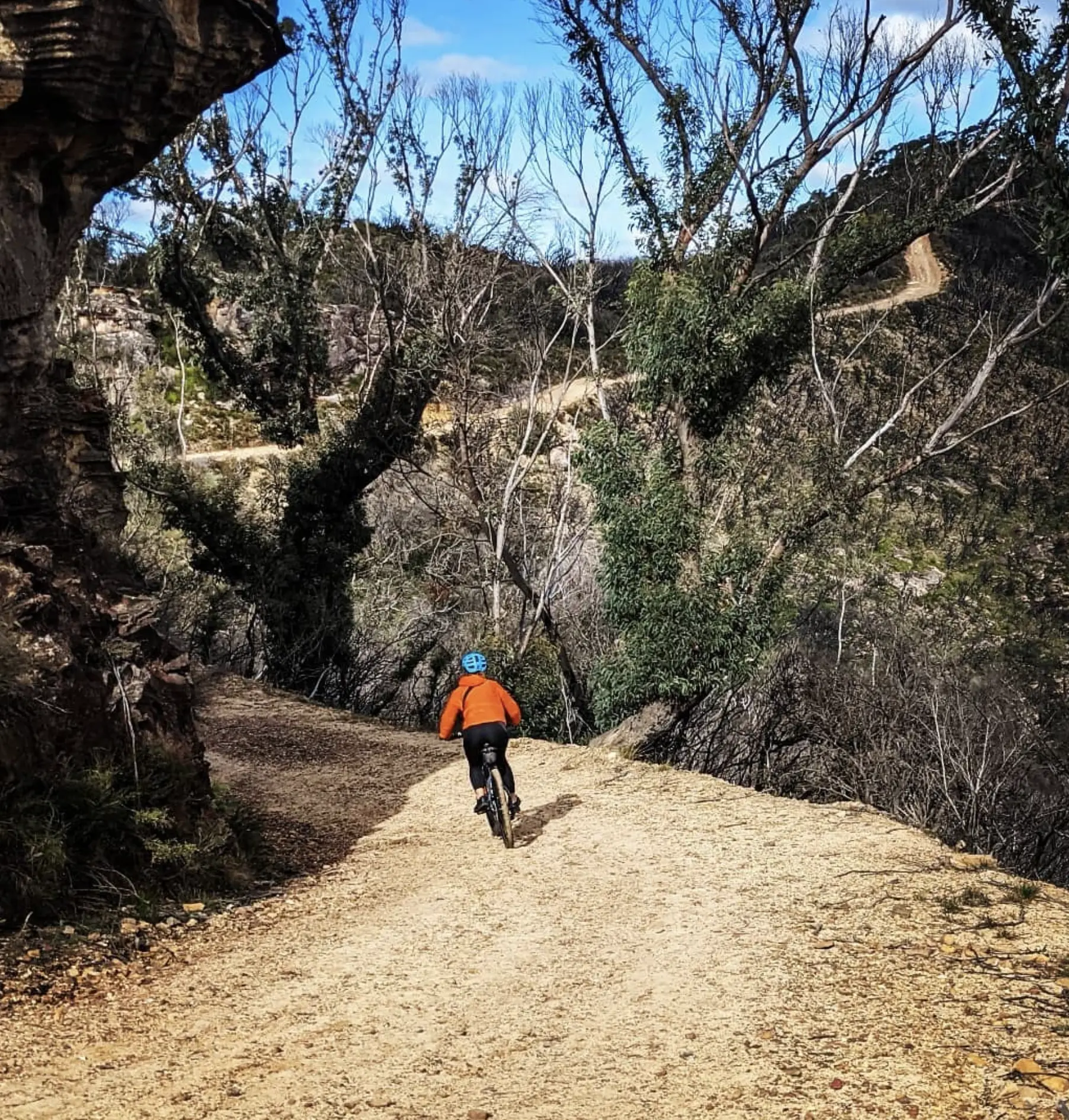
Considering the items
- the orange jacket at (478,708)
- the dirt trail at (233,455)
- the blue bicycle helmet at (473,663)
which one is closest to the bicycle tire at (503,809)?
the orange jacket at (478,708)

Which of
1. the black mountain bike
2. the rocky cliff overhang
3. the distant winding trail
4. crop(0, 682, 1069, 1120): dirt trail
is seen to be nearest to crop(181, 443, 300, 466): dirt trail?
the distant winding trail

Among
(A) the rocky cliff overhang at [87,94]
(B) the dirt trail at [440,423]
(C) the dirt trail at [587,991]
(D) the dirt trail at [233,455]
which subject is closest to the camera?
(C) the dirt trail at [587,991]

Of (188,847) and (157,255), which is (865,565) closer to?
(157,255)

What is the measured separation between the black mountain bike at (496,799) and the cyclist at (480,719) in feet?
0.11

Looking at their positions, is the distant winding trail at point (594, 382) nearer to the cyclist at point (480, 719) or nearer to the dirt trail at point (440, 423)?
the dirt trail at point (440, 423)

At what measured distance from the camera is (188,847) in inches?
294

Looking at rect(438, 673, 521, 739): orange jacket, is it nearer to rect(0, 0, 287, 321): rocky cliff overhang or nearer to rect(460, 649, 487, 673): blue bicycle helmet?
rect(460, 649, 487, 673): blue bicycle helmet

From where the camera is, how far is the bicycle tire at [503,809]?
886 cm

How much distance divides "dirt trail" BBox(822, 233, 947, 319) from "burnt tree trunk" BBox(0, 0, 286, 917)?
35466 mm

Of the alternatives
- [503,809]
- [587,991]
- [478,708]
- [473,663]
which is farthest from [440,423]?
[587,991]

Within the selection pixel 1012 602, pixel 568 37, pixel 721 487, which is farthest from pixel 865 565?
pixel 568 37

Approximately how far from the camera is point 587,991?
6117 millimetres

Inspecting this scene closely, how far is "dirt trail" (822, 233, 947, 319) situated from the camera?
4607cm

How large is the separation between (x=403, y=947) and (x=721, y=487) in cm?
1148
